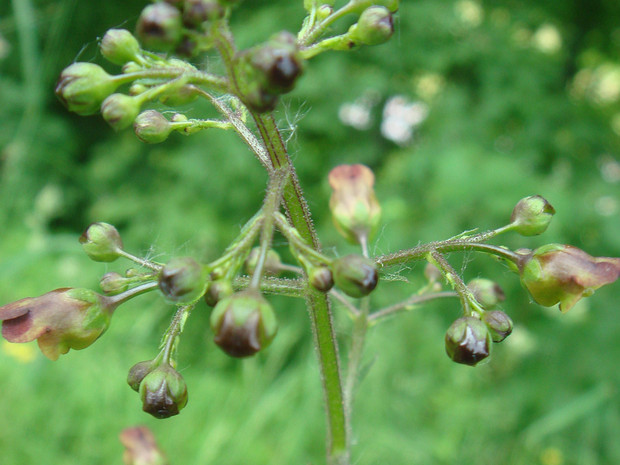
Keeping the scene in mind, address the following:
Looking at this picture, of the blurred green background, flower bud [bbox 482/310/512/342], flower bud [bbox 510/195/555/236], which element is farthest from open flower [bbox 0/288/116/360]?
the blurred green background

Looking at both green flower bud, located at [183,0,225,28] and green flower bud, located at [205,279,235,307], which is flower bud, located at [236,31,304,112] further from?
green flower bud, located at [205,279,235,307]

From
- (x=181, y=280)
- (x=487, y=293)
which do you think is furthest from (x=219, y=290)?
(x=487, y=293)

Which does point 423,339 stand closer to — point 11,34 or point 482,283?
point 482,283

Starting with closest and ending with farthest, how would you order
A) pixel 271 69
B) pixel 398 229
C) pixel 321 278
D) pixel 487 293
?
pixel 271 69, pixel 321 278, pixel 487 293, pixel 398 229

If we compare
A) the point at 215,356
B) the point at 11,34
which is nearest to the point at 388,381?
the point at 215,356

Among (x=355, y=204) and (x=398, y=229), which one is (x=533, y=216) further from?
→ (x=398, y=229)
